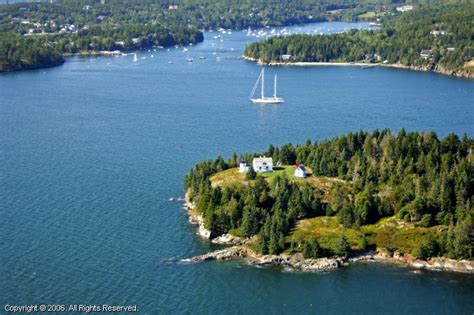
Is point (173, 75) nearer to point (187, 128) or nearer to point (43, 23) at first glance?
point (187, 128)

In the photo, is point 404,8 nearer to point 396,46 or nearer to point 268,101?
point 396,46

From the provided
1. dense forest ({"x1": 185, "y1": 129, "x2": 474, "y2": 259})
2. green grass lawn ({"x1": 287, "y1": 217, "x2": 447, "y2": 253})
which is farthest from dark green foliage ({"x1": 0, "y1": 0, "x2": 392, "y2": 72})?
green grass lawn ({"x1": 287, "y1": 217, "x2": 447, "y2": 253})

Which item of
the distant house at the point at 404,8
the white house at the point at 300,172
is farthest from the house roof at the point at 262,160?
the distant house at the point at 404,8

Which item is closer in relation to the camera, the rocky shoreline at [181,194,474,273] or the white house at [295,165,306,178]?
the rocky shoreline at [181,194,474,273]

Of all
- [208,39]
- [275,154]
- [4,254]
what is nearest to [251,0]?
[208,39]

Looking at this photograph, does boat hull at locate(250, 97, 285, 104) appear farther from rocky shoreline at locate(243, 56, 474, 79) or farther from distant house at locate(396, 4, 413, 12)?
distant house at locate(396, 4, 413, 12)

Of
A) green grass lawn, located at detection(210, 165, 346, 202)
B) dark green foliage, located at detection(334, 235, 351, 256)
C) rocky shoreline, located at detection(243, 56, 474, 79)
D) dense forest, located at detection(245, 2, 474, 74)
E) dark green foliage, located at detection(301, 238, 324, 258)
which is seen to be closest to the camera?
dark green foliage, located at detection(301, 238, 324, 258)

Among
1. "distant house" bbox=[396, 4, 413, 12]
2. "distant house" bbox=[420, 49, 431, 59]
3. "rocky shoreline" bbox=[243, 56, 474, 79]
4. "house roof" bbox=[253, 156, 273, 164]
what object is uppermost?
"distant house" bbox=[396, 4, 413, 12]
